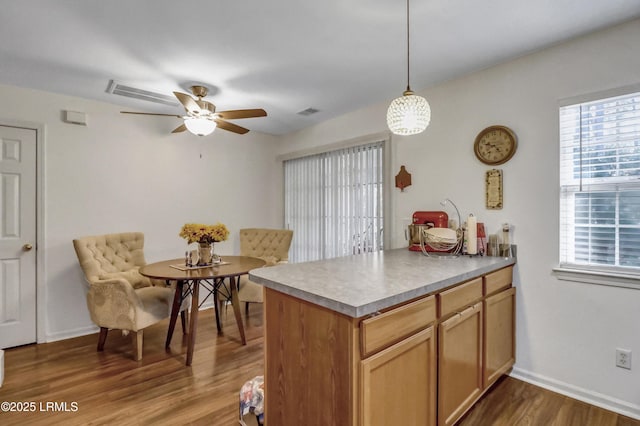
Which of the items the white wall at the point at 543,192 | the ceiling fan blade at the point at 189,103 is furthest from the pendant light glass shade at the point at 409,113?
the ceiling fan blade at the point at 189,103

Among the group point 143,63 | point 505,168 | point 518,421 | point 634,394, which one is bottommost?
point 518,421

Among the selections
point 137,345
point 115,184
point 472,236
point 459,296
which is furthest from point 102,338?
point 472,236

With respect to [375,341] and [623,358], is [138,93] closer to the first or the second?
[375,341]

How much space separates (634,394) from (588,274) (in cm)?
74

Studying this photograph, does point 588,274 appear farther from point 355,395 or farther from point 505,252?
point 355,395

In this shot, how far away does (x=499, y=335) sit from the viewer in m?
2.18

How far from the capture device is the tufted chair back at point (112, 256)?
9.11 ft

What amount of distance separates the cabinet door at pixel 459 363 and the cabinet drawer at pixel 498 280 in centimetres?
18

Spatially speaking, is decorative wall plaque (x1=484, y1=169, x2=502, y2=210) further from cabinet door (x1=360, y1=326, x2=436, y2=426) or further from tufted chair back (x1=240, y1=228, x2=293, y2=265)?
tufted chair back (x1=240, y1=228, x2=293, y2=265)

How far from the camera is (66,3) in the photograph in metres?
→ 1.75

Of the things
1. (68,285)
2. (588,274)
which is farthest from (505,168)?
(68,285)

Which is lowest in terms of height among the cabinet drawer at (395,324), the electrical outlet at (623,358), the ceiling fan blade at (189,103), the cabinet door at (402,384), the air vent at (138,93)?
the electrical outlet at (623,358)

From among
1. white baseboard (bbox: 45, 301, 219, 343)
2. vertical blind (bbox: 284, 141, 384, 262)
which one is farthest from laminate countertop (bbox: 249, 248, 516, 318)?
white baseboard (bbox: 45, 301, 219, 343)

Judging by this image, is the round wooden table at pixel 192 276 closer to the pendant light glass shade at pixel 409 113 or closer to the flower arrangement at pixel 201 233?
the flower arrangement at pixel 201 233
